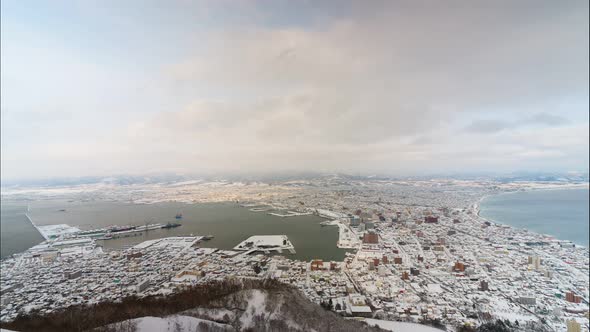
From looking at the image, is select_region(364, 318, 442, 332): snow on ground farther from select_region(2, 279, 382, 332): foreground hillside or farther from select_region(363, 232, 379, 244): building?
select_region(363, 232, 379, 244): building

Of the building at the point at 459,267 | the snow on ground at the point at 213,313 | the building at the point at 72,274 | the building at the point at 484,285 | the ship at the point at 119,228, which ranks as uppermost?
the ship at the point at 119,228

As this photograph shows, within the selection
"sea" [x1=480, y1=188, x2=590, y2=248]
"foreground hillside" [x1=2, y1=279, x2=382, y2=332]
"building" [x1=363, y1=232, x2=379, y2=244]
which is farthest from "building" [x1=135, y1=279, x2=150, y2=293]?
"sea" [x1=480, y1=188, x2=590, y2=248]

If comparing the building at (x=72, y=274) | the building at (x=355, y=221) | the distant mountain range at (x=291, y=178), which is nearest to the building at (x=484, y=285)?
the building at (x=355, y=221)

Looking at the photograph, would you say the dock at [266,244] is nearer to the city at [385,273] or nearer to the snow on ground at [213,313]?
the city at [385,273]

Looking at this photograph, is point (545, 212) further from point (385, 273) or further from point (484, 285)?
point (385, 273)

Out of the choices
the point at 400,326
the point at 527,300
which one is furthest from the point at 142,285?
the point at 527,300

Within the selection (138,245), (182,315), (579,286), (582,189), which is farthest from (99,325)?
(582,189)
